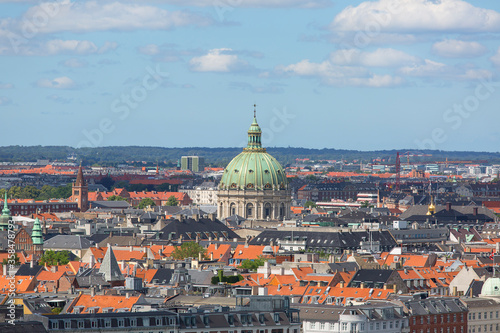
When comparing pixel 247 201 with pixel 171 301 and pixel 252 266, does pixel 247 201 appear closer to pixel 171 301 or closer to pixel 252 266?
pixel 252 266

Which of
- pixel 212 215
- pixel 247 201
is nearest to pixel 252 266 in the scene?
pixel 212 215

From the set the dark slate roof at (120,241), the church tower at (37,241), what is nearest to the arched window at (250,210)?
the dark slate roof at (120,241)

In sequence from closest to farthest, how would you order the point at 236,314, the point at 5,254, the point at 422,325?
the point at 236,314, the point at 422,325, the point at 5,254

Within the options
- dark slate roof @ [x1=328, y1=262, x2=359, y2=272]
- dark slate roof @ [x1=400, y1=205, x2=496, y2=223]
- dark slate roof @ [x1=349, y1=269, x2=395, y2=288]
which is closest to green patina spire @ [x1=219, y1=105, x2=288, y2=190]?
dark slate roof @ [x1=400, y1=205, x2=496, y2=223]

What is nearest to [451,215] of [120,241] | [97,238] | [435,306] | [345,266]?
[97,238]

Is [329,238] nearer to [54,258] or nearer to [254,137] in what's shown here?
[54,258]

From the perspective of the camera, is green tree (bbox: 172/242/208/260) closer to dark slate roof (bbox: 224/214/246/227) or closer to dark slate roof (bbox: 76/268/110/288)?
dark slate roof (bbox: 76/268/110/288)
